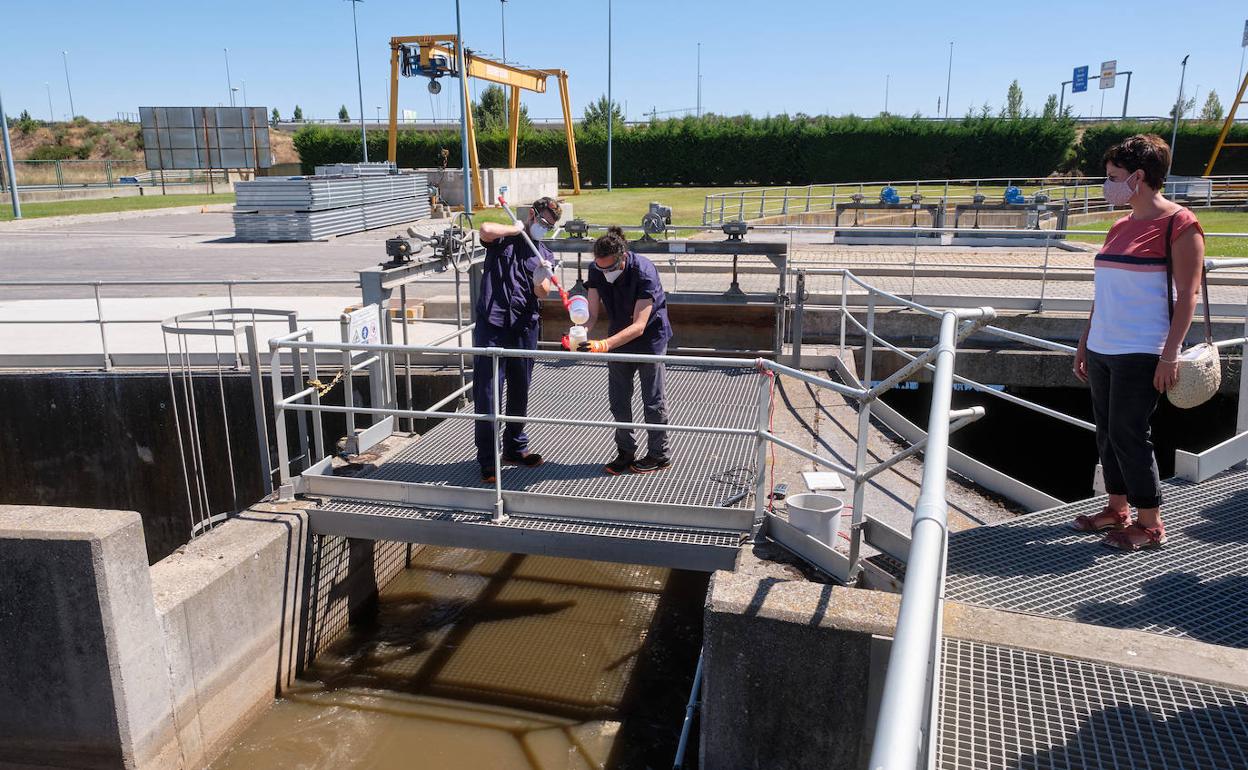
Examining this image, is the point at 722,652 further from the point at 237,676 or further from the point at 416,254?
the point at 416,254

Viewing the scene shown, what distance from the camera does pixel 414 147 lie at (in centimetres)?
5375

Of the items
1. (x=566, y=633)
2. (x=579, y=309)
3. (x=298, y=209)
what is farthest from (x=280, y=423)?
(x=298, y=209)

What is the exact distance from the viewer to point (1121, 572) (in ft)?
13.5

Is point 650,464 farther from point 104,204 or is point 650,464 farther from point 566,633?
point 104,204

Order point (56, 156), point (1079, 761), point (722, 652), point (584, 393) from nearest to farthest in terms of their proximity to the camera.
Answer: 1. point (1079, 761)
2. point (722, 652)
3. point (584, 393)
4. point (56, 156)

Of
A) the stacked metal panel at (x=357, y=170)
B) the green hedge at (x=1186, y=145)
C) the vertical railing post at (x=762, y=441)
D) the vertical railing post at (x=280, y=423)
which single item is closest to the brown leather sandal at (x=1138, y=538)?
the vertical railing post at (x=762, y=441)

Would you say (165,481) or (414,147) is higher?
(414,147)

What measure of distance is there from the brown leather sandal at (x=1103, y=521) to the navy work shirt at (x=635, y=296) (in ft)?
8.20

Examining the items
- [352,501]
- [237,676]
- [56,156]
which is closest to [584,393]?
[352,501]

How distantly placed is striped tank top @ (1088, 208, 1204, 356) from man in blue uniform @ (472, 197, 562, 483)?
123 inches

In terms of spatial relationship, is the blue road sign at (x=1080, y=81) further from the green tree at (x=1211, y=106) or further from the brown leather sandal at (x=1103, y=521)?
the brown leather sandal at (x=1103, y=521)

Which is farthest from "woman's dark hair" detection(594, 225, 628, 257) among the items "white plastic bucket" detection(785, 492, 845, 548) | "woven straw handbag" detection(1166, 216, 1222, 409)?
"woven straw handbag" detection(1166, 216, 1222, 409)

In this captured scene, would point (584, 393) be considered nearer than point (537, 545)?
No

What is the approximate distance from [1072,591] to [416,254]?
5.36 meters
